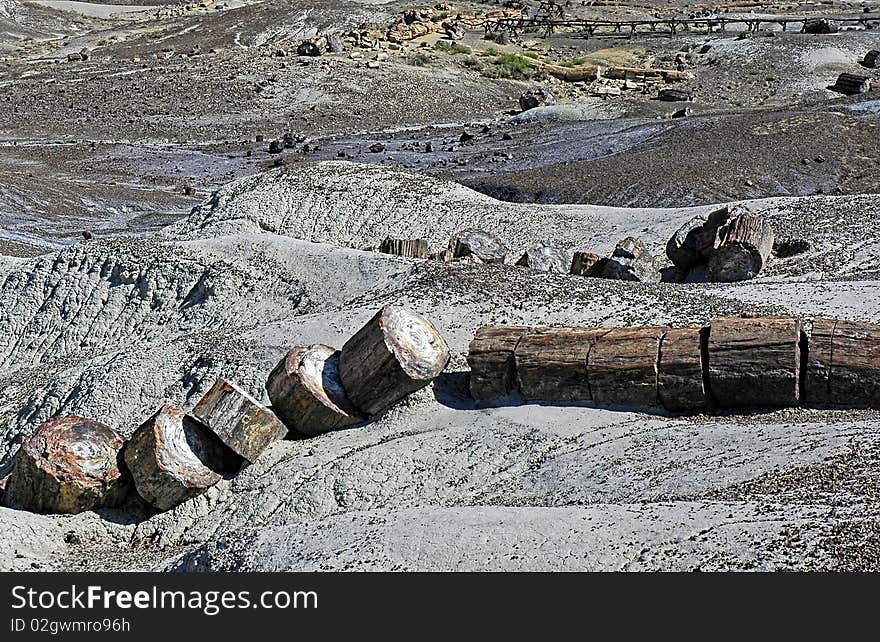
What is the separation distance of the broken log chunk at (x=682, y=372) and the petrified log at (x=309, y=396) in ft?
7.24

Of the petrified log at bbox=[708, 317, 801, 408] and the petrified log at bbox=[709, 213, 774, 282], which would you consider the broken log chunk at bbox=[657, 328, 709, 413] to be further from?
the petrified log at bbox=[709, 213, 774, 282]

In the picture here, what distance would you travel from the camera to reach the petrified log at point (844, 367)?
6898 millimetres

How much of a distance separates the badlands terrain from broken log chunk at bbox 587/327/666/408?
0.12 m

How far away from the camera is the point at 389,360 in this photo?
7574 mm

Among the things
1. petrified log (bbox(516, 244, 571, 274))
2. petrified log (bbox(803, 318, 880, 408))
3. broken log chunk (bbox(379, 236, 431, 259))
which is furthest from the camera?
broken log chunk (bbox(379, 236, 431, 259))

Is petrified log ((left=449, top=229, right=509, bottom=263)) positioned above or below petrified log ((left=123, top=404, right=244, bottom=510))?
below

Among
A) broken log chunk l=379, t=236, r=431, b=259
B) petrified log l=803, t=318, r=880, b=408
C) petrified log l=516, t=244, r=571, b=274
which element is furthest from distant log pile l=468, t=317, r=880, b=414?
broken log chunk l=379, t=236, r=431, b=259

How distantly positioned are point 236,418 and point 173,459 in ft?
1.65

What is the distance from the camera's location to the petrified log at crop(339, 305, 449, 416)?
7602mm

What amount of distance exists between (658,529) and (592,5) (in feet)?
152

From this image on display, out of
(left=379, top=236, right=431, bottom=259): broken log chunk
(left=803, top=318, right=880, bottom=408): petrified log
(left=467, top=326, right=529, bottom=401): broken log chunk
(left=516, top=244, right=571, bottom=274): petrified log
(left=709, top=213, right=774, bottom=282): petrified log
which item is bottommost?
(left=379, top=236, right=431, bottom=259): broken log chunk

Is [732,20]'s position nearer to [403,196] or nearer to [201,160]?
[201,160]

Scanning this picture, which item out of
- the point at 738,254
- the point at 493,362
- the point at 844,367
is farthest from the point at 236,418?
the point at 738,254

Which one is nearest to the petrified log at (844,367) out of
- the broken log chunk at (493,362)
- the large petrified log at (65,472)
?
the broken log chunk at (493,362)
